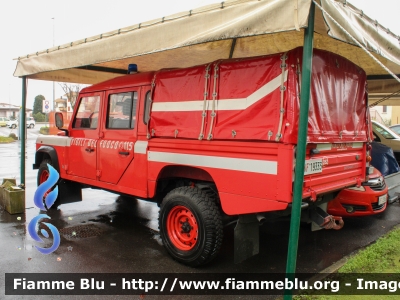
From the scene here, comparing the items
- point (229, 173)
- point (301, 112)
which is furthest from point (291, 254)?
point (301, 112)

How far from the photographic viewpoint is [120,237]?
5.03m

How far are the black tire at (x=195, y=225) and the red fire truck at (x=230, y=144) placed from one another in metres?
0.01

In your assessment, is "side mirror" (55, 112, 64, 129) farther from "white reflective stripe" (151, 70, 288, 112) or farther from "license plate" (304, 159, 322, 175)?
"license plate" (304, 159, 322, 175)

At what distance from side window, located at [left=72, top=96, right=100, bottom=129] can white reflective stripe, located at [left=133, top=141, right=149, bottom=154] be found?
1.19 metres

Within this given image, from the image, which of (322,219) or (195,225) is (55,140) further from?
(322,219)

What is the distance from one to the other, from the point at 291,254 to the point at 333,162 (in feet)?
4.27

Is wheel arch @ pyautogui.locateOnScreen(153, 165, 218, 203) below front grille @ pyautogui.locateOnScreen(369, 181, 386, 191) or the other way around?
the other way around

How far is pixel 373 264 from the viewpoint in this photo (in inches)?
158

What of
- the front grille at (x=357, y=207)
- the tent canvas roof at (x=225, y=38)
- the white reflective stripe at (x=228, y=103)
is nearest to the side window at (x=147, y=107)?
the white reflective stripe at (x=228, y=103)

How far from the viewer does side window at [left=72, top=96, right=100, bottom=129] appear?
5.42 meters

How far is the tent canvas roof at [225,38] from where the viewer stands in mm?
2799

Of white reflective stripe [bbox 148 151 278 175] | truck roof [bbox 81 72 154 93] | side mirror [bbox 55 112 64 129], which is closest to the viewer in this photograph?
white reflective stripe [bbox 148 151 278 175]

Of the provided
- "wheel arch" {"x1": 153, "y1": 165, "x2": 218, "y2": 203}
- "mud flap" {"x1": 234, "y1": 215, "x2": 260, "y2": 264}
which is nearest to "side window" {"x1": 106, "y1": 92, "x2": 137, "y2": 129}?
"wheel arch" {"x1": 153, "y1": 165, "x2": 218, "y2": 203}

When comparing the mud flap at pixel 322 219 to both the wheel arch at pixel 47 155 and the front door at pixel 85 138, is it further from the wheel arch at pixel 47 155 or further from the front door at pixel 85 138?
the wheel arch at pixel 47 155
